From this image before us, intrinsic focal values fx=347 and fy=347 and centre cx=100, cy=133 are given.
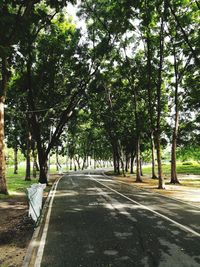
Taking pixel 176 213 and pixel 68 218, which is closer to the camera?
pixel 68 218

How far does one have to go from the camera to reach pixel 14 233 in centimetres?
1027

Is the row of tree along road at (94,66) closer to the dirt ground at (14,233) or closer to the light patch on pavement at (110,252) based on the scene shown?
the dirt ground at (14,233)

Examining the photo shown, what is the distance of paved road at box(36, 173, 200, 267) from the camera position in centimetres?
723

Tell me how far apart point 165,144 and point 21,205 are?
34573 mm

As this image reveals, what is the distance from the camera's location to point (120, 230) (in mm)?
10133

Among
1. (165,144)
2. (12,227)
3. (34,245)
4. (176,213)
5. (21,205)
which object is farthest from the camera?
(165,144)

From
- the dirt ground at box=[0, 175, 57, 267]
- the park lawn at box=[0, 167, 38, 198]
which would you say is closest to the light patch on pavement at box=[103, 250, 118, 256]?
the dirt ground at box=[0, 175, 57, 267]

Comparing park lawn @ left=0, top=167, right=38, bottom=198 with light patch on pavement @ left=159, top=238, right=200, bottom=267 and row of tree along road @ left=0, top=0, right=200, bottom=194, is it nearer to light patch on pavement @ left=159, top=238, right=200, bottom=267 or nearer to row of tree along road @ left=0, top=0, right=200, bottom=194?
row of tree along road @ left=0, top=0, right=200, bottom=194

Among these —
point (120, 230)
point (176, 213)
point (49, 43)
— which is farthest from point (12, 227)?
point (49, 43)

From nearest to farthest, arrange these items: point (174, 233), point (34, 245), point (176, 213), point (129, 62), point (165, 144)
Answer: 1. point (34, 245)
2. point (174, 233)
3. point (176, 213)
4. point (129, 62)
5. point (165, 144)

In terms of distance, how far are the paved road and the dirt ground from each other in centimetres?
59

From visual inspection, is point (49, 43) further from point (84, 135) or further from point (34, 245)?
point (84, 135)

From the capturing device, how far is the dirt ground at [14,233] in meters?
7.68

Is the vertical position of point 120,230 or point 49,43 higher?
point 49,43
